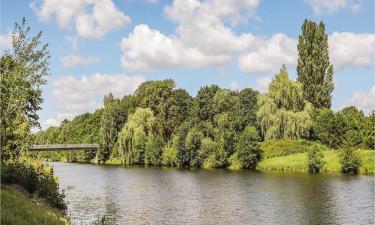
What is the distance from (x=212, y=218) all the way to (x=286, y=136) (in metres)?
49.8

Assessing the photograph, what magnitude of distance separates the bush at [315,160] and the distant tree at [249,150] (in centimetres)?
1113

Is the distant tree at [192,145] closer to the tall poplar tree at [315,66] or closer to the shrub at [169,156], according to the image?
the shrub at [169,156]

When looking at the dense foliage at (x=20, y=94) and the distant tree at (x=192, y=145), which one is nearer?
the dense foliage at (x=20, y=94)

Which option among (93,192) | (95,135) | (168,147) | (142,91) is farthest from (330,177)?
(95,135)

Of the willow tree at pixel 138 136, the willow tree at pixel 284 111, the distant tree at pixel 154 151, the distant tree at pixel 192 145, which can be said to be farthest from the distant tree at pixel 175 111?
the willow tree at pixel 284 111

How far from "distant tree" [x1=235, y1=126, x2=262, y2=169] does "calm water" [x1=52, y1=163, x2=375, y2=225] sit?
1834 cm

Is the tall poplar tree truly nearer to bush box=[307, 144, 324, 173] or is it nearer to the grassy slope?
the grassy slope

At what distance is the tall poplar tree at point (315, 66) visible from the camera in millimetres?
92812

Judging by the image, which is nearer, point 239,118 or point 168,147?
point 239,118

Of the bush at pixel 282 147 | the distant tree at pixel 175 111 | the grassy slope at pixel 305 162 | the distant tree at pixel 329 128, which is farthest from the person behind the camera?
the distant tree at pixel 175 111

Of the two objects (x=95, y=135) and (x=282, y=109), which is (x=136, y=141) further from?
(x=95, y=135)

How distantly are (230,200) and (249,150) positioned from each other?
38.1 m

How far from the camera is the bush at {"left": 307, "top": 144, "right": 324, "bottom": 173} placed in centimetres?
7094

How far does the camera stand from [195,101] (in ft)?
344
